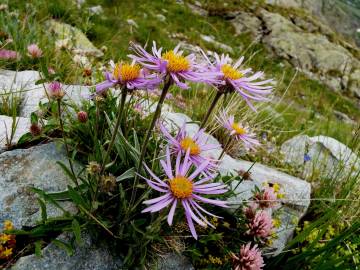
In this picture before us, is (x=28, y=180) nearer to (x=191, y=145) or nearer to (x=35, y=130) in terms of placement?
(x=35, y=130)

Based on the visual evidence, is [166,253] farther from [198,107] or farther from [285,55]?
[285,55]

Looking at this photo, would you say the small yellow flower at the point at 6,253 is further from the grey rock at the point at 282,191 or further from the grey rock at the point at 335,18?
the grey rock at the point at 335,18

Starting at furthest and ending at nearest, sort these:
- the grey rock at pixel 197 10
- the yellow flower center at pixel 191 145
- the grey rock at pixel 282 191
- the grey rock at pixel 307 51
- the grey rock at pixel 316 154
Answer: the grey rock at pixel 307 51
the grey rock at pixel 197 10
the grey rock at pixel 316 154
the grey rock at pixel 282 191
the yellow flower center at pixel 191 145

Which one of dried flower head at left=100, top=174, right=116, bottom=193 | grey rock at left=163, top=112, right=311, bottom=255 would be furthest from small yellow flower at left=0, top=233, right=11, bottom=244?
grey rock at left=163, top=112, right=311, bottom=255

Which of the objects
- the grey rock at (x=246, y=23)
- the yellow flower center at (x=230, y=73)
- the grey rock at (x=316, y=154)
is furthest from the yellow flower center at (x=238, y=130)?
the grey rock at (x=246, y=23)

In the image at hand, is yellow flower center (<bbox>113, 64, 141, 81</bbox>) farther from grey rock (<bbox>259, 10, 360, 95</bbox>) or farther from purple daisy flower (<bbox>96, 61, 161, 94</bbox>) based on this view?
grey rock (<bbox>259, 10, 360, 95</bbox>)

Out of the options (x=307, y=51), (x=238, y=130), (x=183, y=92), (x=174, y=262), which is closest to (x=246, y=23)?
(x=307, y=51)
